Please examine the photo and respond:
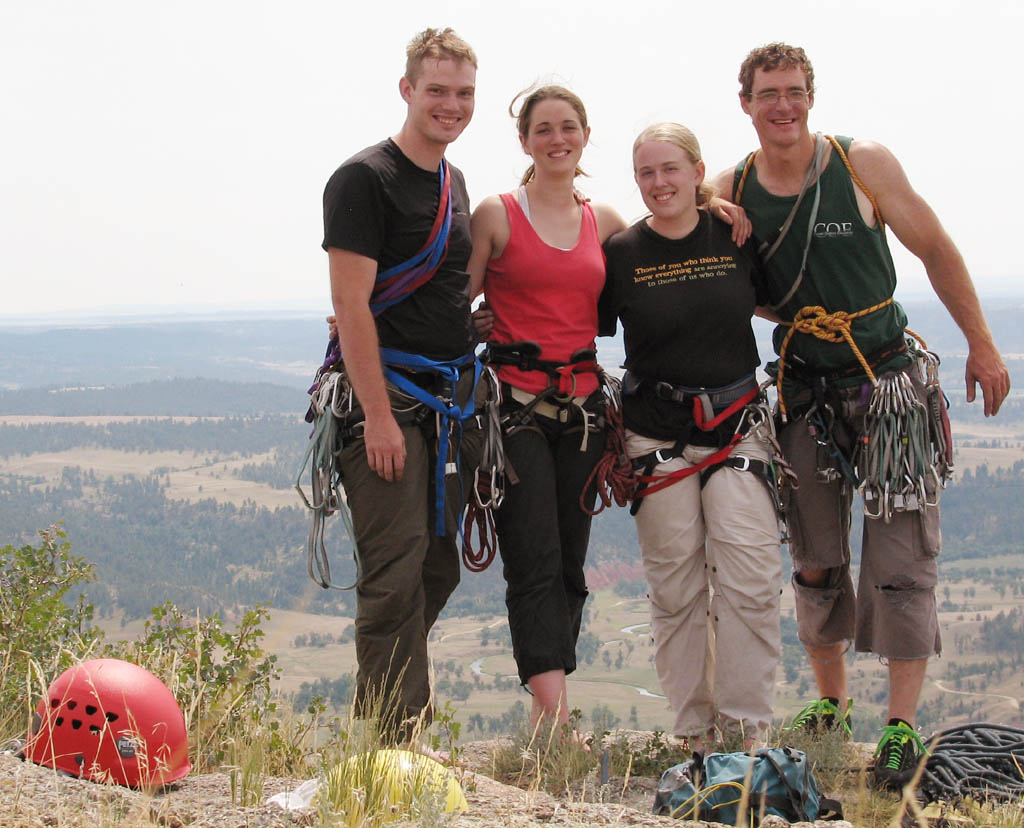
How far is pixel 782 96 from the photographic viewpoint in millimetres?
4547

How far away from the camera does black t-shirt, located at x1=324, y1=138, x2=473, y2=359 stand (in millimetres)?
4059

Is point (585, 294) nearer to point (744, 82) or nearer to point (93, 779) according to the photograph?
point (744, 82)

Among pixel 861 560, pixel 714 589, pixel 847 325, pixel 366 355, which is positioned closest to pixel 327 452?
pixel 366 355

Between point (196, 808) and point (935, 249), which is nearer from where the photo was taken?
point (196, 808)

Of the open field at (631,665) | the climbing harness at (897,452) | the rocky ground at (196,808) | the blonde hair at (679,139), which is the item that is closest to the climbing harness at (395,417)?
the rocky ground at (196,808)

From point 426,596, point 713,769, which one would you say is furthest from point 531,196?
point 713,769

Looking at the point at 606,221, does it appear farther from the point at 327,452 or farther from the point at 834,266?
the point at 327,452

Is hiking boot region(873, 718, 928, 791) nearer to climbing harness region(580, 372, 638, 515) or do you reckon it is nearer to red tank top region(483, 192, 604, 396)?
climbing harness region(580, 372, 638, 515)

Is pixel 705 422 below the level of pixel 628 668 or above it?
above

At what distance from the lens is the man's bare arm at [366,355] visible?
406 centimetres

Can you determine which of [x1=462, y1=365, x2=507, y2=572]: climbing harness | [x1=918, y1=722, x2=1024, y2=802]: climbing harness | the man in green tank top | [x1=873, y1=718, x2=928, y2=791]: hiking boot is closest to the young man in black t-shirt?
[x1=462, y1=365, x2=507, y2=572]: climbing harness

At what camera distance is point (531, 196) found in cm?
471

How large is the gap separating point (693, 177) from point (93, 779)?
3.38 meters

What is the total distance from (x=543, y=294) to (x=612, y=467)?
0.82m
